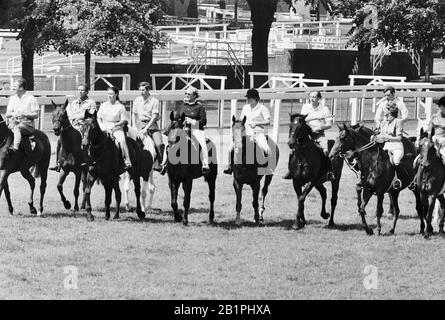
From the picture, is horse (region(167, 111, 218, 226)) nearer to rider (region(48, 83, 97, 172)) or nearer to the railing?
rider (region(48, 83, 97, 172))

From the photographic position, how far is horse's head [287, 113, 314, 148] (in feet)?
71.8

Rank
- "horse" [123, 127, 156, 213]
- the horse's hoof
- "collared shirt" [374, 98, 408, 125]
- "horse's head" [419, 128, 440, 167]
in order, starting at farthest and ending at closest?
"horse" [123, 127, 156, 213]
the horse's hoof
"collared shirt" [374, 98, 408, 125]
"horse's head" [419, 128, 440, 167]

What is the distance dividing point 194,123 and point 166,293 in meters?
6.27

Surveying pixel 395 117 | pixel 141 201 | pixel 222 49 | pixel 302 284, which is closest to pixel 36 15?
pixel 222 49

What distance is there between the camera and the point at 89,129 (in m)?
22.0

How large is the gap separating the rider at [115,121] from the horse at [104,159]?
0.36ft

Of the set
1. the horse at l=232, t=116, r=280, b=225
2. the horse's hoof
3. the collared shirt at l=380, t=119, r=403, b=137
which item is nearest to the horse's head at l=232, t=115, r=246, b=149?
the horse at l=232, t=116, r=280, b=225

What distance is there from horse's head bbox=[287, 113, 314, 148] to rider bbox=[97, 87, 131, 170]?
113 inches

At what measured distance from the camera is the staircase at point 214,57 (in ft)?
166

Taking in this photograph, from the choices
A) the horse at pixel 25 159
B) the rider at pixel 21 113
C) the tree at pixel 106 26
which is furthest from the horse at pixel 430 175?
the tree at pixel 106 26

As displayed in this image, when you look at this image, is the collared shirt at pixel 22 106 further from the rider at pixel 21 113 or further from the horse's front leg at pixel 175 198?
the horse's front leg at pixel 175 198

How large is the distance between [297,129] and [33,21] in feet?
69.1

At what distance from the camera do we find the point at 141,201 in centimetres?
2417
